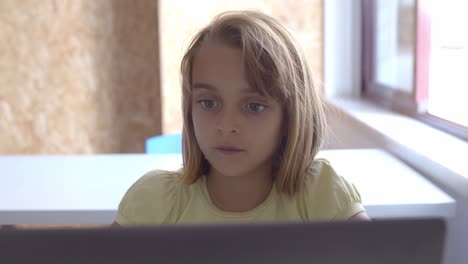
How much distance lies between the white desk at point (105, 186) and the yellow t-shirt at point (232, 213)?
0.22m

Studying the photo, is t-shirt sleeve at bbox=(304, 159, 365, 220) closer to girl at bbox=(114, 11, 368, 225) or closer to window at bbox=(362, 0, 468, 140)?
girl at bbox=(114, 11, 368, 225)

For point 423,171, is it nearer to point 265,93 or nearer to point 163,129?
point 265,93

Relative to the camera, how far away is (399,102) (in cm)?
243

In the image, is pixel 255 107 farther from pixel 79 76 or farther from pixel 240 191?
pixel 79 76

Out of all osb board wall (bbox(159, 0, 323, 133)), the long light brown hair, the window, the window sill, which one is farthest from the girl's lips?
osb board wall (bbox(159, 0, 323, 133))

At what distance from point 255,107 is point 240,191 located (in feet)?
0.56

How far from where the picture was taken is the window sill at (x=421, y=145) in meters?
1.36

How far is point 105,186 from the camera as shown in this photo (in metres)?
1.44

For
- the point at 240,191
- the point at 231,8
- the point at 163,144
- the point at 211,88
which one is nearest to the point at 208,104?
the point at 211,88

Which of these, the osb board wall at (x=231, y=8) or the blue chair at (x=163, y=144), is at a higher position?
the osb board wall at (x=231, y=8)

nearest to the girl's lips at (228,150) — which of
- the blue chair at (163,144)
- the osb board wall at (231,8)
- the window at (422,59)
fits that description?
the window at (422,59)

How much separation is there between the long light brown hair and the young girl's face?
0.02 metres

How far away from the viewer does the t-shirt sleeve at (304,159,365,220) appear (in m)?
1.03

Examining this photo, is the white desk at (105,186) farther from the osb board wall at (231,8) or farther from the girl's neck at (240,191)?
Answer: the osb board wall at (231,8)
